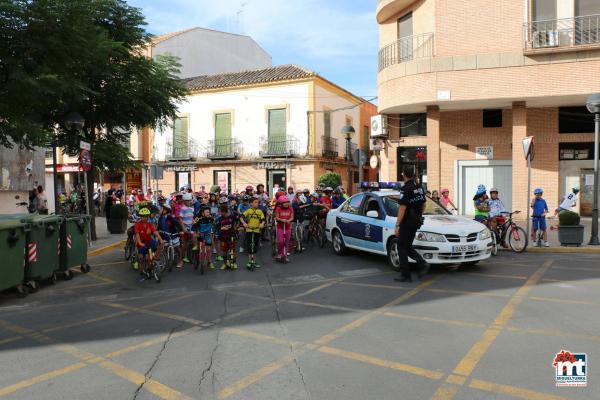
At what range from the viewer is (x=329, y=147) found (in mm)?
31812

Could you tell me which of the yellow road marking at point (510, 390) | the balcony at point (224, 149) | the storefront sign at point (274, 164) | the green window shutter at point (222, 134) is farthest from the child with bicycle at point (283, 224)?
the green window shutter at point (222, 134)

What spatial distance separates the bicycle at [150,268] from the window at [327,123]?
23083mm

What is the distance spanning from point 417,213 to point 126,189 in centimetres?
3044

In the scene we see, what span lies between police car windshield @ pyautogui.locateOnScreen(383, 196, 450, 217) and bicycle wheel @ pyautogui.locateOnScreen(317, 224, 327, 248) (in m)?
3.53

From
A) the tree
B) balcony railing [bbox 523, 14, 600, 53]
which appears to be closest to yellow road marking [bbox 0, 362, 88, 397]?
the tree

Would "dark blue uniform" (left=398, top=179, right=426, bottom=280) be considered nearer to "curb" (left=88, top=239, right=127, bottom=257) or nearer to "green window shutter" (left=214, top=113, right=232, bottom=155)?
"curb" (left=88, top=239, right=127, bottom=257)

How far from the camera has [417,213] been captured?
8.32 meters

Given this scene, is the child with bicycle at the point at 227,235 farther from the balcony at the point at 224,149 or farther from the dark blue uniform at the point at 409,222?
the balcony at the point at 224,149

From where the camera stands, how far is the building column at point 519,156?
18.7 m

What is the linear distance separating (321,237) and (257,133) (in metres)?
18.6

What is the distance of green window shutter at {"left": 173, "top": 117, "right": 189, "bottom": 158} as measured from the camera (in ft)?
109

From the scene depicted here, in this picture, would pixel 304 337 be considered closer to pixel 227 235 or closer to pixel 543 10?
pixel 227 235

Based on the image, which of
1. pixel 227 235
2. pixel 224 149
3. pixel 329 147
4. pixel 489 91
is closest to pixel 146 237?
pixel 227 235

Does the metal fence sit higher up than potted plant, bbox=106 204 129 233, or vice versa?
the metal fence
